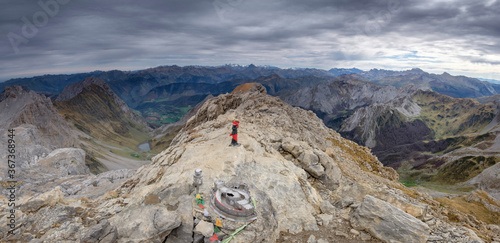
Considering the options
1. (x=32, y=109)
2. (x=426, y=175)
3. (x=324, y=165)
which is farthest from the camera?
(x=426, y=175)

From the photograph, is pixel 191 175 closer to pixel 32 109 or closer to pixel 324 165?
pixel 324 165

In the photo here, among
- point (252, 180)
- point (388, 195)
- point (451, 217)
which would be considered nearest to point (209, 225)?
point (252, 180)

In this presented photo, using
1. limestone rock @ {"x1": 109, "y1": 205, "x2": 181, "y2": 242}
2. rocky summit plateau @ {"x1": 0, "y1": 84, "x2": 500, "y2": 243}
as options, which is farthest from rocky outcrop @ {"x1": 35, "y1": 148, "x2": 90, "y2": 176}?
limestone rock @ {"x1": 109, "y1": 205, "x2": 181, "y2": 242}

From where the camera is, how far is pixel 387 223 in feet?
45.7

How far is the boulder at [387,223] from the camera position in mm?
13453

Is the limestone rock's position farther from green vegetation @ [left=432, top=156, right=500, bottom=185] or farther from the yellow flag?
green vegetation @ [left=432, top=156, right=500, bottom=185]

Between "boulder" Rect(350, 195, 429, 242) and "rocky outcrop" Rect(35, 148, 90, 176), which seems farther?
"rocky outcrop" Rect(35, 148, 90, 176)

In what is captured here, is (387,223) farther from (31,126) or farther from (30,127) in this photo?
(31,126)

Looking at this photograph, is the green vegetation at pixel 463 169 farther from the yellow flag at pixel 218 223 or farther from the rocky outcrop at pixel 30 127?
the rocky outcrop at pixel 30 127

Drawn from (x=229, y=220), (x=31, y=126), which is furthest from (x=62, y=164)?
(x=229, y=220)

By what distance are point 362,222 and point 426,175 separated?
222m

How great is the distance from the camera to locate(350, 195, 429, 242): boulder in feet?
44.1

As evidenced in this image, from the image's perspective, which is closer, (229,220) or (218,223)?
(218,223)

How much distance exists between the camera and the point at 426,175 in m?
185
